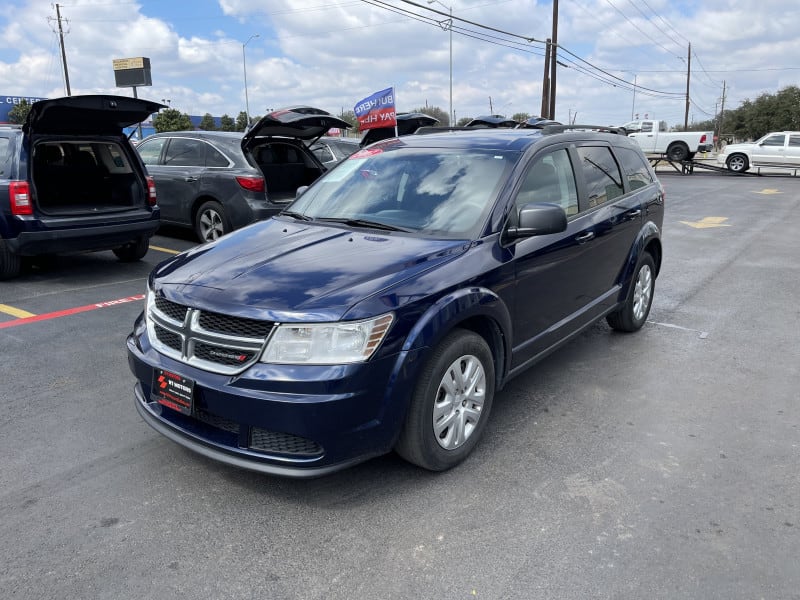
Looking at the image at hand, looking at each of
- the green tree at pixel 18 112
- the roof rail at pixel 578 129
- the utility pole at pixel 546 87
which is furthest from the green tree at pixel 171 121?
the roof rail at pixel 578 129

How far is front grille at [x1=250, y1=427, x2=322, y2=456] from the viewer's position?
278 centimetres

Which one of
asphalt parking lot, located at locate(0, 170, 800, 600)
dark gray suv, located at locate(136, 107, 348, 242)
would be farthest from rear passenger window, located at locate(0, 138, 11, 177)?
asphalt parking lot, located at locate(0, 170, 800, 600)

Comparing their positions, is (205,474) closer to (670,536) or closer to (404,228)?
(404,228)

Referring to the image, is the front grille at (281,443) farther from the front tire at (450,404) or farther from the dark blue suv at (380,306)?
the front tire at (450,404)

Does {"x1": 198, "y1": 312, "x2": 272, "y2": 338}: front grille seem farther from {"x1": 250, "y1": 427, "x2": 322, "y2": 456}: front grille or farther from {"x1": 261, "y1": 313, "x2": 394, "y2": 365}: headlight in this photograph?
{"x1": 250, "y1": 427, "x2": 322, "y2": 456}: front grille

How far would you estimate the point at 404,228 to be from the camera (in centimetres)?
364

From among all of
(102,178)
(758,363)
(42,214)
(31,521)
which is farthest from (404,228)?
(102,178)

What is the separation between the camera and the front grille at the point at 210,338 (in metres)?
2.76

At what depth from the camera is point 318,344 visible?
271cm

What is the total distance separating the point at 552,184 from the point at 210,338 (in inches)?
96.2

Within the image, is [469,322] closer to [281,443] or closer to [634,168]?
[281,443]

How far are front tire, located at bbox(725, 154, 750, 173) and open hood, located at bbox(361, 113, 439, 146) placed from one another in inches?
748

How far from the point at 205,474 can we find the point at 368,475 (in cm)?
83

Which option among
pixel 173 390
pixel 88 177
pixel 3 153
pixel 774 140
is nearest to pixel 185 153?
pixel 88 177
